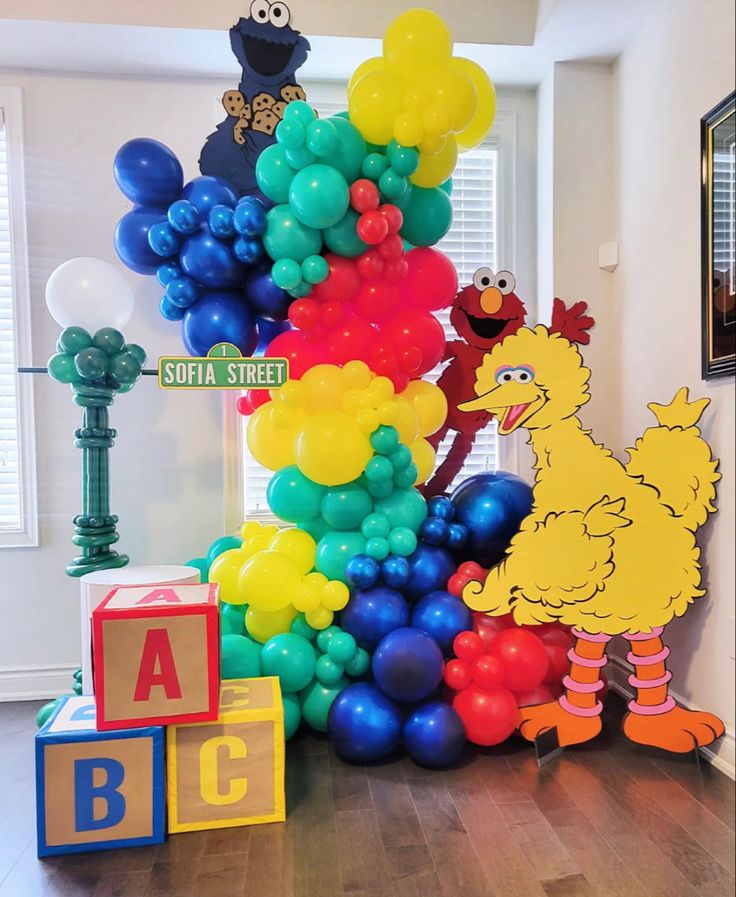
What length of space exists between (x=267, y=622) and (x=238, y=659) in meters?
0.15

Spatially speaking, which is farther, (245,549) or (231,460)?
(231,460)

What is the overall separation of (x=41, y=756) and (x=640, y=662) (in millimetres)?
1683

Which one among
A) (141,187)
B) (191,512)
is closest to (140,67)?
(141,187)

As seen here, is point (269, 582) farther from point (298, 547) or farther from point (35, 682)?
point (35, 682)

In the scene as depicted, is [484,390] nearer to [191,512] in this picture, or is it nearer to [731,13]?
[731,13]

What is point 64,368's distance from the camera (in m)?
2.18

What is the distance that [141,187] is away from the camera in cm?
217

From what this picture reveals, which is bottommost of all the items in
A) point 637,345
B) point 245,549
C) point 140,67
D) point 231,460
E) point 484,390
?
point 245,549

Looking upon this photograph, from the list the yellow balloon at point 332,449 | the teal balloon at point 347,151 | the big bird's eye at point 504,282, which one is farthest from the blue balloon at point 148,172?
the big bird's eye at point 504,282

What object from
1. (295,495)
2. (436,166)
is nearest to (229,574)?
(295,495)

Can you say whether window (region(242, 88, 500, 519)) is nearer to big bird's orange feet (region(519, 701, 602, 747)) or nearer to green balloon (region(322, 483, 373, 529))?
green balloon (region(322, 483, 373, 529))

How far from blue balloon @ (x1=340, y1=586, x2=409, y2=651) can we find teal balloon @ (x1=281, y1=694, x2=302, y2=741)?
28 centimetres

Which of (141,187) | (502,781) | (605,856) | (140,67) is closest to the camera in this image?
(605,856)

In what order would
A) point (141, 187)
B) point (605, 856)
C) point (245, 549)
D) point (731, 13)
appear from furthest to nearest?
point (245, 549) → point (141, 187) → point (605, 856) → point (731, 13)
